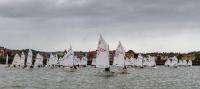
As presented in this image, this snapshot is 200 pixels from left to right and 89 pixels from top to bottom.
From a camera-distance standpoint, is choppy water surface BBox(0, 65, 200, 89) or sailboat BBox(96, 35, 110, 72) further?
sailboat BBox(96, 35, 110, 72)

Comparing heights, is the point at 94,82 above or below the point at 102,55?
below

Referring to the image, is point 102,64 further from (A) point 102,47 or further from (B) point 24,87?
(B) point 24,87

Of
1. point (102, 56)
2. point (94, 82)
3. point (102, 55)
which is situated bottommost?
point (94, 82)

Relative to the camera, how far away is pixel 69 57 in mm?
128875

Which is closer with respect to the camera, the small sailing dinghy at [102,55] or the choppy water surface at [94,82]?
the choppy water surface at [94,82]

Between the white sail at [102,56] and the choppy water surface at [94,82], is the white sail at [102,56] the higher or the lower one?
the higher one

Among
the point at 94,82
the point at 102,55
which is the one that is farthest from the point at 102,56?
the point at 94,82

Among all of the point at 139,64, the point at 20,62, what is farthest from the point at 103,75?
the point at 139,64

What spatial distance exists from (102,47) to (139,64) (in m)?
107

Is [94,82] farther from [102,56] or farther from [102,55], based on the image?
[102,55]

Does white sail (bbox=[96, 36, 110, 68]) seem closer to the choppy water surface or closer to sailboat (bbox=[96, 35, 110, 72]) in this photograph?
sailboat (bbox=[96, 35, 110, 72])

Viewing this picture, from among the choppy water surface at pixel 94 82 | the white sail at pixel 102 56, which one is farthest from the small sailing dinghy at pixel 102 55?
the choppy water surface at pixel 94 82

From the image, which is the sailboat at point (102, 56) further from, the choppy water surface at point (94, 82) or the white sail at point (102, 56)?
the choppy water surface at point (94, 82)

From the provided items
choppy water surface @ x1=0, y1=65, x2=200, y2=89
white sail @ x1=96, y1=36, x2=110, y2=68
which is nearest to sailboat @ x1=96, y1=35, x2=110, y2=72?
white sail @ x1=96, y1=36, x2=110, y2=68
